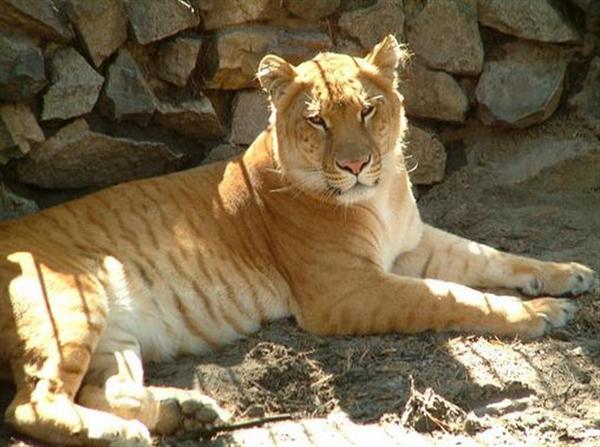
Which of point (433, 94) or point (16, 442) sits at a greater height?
point (433, 94)

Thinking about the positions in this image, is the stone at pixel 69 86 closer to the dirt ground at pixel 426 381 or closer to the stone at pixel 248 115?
the stone at pixel 248 115

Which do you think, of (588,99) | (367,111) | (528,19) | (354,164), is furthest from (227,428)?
Answer: (588,99)

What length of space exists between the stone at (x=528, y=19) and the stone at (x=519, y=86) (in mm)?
109

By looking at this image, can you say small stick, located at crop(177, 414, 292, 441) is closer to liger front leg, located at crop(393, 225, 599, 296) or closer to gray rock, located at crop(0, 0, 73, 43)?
liger front leg, located at crop(393, 225, 599, 296)

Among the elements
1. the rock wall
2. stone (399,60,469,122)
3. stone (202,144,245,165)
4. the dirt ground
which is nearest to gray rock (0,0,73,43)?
the rock wall

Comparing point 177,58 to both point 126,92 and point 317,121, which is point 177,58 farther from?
point 317,121

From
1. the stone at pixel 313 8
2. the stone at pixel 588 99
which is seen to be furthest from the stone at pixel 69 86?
the stone at pixel 588 99

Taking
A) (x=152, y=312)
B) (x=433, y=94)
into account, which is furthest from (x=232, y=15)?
(x=152, y=312)

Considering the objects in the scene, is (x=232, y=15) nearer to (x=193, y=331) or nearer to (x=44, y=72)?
(x=44, y=72)

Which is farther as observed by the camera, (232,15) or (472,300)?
(232,15)

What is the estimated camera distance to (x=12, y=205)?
566cm

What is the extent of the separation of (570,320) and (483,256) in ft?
2.41

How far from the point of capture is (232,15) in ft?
19.8

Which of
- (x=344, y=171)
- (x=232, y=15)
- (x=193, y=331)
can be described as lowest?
(x=193, y=331)
